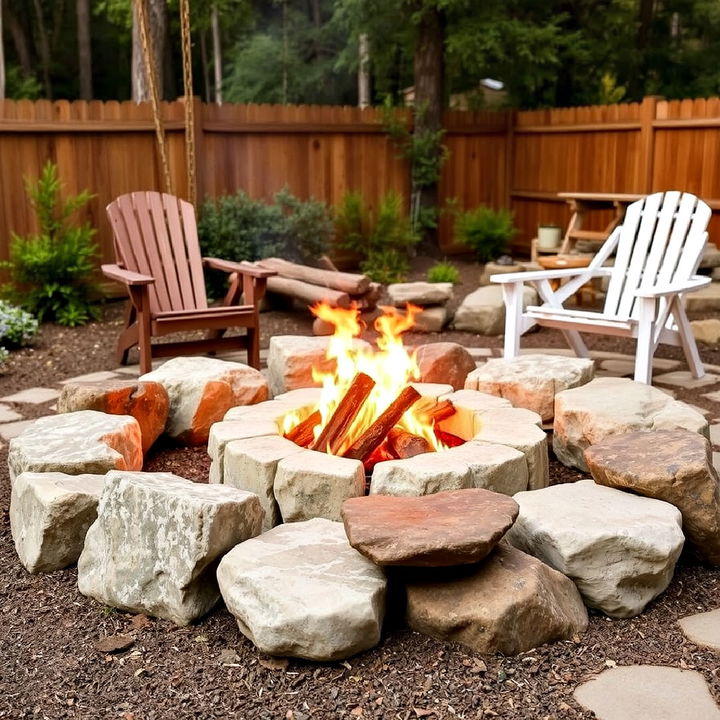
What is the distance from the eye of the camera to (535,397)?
3902 mm

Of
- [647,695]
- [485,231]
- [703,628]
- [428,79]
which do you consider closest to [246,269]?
[703,628]

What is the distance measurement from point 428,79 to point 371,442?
24.3ft

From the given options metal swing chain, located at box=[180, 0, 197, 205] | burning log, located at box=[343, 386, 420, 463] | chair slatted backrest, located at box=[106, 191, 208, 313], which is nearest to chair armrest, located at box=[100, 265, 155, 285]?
chair slatted backrest, located at box=[106, 191, 208, 313]

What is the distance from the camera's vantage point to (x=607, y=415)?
3402 mm

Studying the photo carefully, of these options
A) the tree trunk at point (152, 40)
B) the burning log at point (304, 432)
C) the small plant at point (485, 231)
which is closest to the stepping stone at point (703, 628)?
the burning log at point (304, 432)

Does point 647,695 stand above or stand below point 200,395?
below

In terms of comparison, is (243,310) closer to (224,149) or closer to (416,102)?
(224,149)

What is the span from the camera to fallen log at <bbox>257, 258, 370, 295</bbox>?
6.26 meters

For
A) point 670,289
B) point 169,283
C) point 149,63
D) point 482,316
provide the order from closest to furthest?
point 670,289, point 169,283, point 149,63, point 482,316

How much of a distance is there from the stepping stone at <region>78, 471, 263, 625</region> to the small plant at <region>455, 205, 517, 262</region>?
297 inches

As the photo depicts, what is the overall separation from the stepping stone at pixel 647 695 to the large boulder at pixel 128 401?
2128mm

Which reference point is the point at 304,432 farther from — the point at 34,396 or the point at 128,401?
the point at 34,396

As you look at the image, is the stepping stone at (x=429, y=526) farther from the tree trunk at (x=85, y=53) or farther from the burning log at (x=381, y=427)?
the tree trunk at (x=85, y=53)

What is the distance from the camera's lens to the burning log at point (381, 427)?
3.14 m
